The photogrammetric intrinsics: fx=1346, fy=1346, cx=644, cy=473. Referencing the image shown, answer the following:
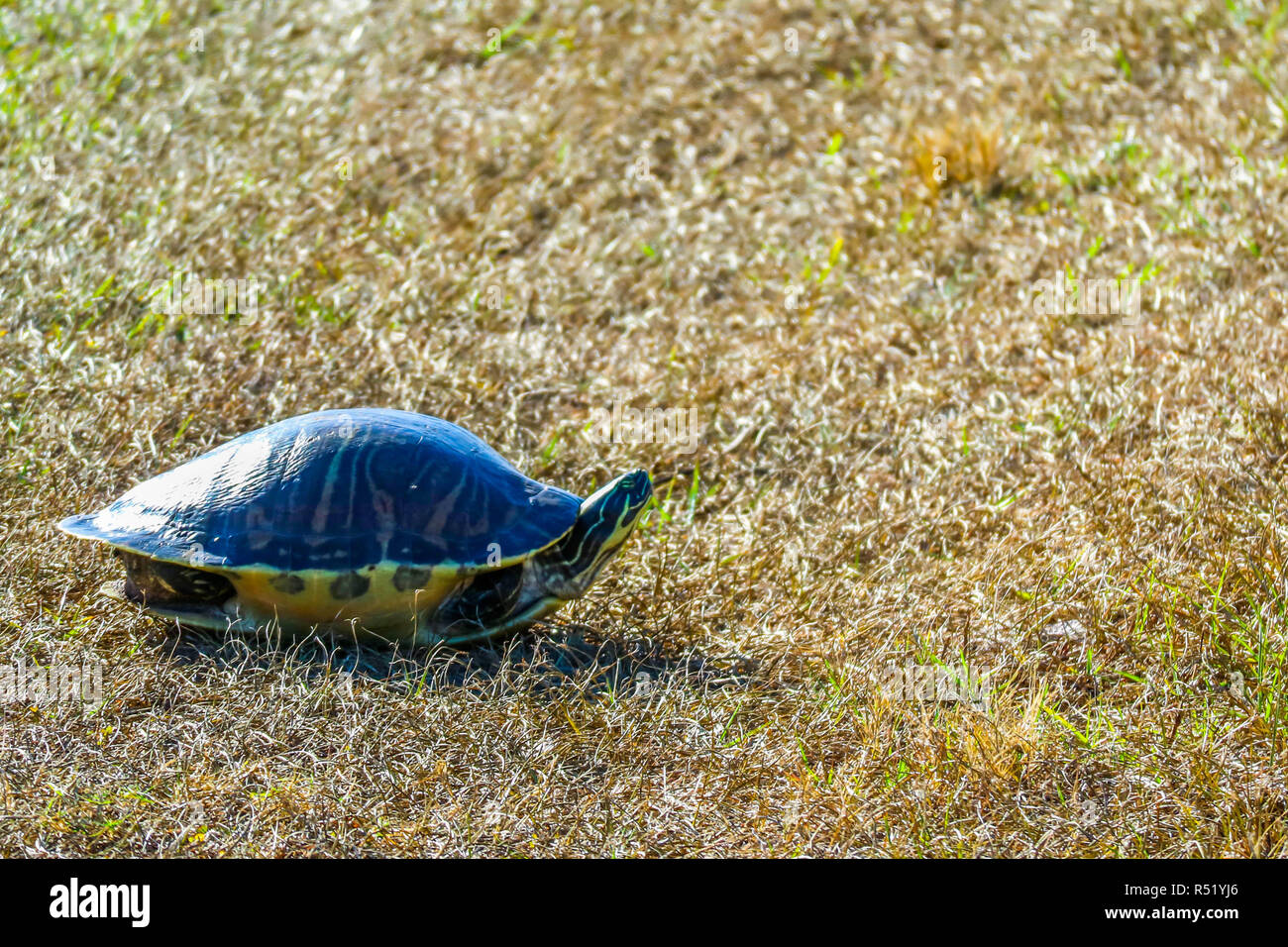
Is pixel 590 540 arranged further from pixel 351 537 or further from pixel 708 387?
pixel 708 387

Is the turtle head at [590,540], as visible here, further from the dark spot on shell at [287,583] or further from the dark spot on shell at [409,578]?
the dark spot on shell at [287,583]

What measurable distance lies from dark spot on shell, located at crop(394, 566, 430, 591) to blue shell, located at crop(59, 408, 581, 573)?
3cm

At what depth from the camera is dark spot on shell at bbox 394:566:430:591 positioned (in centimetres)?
400

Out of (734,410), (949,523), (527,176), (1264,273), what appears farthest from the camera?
(527,176)

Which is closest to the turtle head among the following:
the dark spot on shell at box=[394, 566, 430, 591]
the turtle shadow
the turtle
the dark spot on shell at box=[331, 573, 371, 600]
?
the turtle

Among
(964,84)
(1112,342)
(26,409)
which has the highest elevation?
(964,84)

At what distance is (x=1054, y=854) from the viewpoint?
3348 millimetres

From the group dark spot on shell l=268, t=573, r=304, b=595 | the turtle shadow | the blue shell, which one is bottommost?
the turtle shadow

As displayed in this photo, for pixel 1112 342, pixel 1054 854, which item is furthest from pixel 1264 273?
pixel 1054 854

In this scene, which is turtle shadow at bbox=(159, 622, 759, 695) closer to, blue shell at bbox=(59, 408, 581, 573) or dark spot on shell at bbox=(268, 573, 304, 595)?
dark spot on shell at bbox=(268, 573, 304, 595)

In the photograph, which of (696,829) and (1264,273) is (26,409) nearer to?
(696,829)

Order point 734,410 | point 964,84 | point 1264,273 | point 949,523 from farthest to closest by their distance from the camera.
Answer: point 964,84 < point 1264,273 < point 734,410 < point 949,523

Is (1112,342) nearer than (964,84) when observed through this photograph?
Yes

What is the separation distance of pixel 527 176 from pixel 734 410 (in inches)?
99.5
